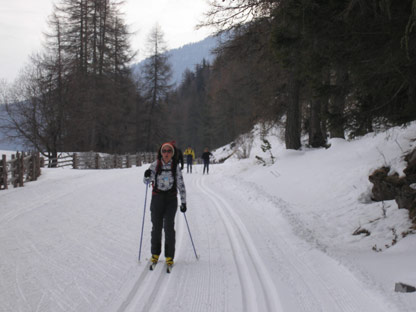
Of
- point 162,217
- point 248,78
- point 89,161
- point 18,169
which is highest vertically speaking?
point 248,78

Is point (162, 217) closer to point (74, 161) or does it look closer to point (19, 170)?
point (19, 170)

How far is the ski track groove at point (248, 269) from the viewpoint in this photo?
3797 millimetres

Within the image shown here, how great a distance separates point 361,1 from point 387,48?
0.81 m

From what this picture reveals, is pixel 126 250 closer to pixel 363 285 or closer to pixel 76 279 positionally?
pixel 76 279

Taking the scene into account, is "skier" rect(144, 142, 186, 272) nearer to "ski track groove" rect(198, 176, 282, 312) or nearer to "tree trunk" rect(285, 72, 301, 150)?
"ski track groove" rect(198, 176, 282, 312)

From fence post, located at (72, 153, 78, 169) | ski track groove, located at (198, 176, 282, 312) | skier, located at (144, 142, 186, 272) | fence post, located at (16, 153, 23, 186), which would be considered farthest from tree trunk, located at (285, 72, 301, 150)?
fence post, located at (72, 153, 78, 169)

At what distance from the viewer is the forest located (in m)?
4.98

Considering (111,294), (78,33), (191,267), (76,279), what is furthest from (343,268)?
(78,33)

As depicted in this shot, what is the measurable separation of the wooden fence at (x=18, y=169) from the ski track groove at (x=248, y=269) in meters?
9.46

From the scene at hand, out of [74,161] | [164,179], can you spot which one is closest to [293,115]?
[164,179]

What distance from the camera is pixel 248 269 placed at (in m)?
4.79

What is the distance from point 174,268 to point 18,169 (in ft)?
37.4

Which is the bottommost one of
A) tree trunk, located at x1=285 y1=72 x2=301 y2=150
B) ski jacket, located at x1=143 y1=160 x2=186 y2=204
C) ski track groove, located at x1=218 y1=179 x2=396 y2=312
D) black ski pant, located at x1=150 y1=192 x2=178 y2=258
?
ski track groove, located at x1=218 y1=179 x2=396 y2=312

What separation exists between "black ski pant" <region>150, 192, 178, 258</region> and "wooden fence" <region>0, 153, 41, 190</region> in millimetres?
10003
